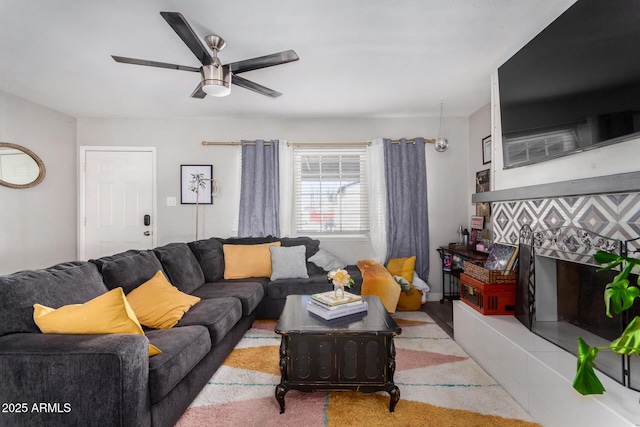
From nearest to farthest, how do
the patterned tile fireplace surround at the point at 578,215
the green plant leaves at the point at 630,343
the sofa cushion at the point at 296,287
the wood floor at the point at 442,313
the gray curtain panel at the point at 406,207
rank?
the green plant leaves at the point at 630,343
the patterned tile fireplace surround at the point at 578,215
the wood floor at the point at 442,313
the sofa cushion at the point at 296,287
the gray curtain panel at the point at 406,207

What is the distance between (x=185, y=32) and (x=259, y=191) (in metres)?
2.57

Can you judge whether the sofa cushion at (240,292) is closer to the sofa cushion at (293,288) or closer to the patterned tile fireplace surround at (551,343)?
A: the sofa cushion at (293,288)

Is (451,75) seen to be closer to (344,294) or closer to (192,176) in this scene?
(344,294)

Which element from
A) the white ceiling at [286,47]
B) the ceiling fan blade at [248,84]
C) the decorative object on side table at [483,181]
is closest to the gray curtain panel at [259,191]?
the white ceiling at [286,47]

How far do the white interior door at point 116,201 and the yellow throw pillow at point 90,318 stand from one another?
123 inches

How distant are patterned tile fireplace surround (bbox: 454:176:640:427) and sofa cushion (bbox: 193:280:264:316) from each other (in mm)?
1850

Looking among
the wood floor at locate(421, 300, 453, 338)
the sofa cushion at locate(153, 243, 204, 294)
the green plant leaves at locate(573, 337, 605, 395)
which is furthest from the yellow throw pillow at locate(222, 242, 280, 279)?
the green plant leaves at locate(573, 337, 605, 395)

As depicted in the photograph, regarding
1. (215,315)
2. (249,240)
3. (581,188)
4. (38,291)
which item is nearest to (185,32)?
(38,291)

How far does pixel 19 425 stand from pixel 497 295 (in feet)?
9.39

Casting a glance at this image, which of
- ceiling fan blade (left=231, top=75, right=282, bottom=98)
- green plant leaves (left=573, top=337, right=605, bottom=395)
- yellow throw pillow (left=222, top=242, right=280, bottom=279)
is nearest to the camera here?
green plant leaves (left=573, top=337, right=605, bottom=395)

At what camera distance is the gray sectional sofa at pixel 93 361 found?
133 cm

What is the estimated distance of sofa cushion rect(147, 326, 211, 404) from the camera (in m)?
1.50

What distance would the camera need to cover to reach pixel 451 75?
3.04m

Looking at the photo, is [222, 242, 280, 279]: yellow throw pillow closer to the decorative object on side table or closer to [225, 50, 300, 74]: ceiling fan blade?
[225, 50, 300, 74]: ceiling fan blade
